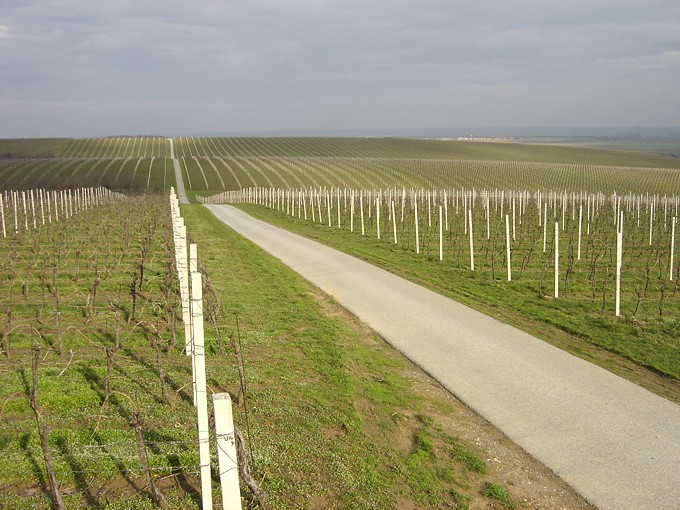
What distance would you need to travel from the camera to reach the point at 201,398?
5.08 meters

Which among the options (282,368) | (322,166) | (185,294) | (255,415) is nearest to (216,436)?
(255,415)

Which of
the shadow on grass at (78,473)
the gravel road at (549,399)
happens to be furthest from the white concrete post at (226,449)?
the gravel road at (549,399)

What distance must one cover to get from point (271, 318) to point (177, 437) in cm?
497

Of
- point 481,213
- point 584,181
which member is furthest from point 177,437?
point 584,181

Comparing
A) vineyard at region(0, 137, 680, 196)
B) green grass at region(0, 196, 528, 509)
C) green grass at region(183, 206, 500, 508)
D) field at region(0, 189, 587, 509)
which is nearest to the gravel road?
field at region(0, 189, 587, 509)

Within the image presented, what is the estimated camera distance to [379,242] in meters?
24.5

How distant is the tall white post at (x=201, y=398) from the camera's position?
4820 millimetres

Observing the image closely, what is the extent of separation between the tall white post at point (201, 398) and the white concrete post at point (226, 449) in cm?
31

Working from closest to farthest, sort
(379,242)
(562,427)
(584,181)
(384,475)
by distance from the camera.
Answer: (384,475) → (562,427) → (379,242) → (584,181)

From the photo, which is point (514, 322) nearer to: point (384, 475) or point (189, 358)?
point (189, 358)

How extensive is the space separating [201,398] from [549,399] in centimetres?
417

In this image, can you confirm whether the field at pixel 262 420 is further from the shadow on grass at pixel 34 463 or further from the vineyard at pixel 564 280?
the vineyard at pixel 564 280

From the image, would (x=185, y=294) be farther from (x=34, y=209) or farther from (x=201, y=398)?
(x=34, y=209)

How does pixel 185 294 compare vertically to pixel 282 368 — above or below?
above
